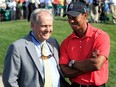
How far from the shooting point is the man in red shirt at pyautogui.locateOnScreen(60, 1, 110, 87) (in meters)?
4.23

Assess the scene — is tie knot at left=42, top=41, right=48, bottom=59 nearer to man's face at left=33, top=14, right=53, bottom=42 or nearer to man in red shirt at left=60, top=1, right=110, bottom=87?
man's face at left=33, top=14, right=53, bottom=42

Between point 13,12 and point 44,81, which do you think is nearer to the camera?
point 44,81

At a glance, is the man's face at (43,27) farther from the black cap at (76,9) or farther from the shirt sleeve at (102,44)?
the shirt sleeve at (102,44)

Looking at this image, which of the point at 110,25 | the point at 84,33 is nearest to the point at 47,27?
the point at 84,33

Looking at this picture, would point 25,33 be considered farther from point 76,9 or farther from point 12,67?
point 12,67

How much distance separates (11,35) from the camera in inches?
563

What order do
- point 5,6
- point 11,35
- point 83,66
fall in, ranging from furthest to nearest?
point 5,6 → point 11,35 → point 83,66

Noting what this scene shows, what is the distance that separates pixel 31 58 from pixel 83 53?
25.2 inches

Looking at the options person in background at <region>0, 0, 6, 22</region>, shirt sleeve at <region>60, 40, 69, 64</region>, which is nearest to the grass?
shirt sleeve at <region>60, 40, 69, 64</region>

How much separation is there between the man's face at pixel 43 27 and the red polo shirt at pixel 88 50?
1.48 ft

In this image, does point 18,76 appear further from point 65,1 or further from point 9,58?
point 65,1

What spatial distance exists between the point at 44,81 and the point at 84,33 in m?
0.74

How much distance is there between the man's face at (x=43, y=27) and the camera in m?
4.02

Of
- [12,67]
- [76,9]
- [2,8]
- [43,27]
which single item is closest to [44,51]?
[43,27]
